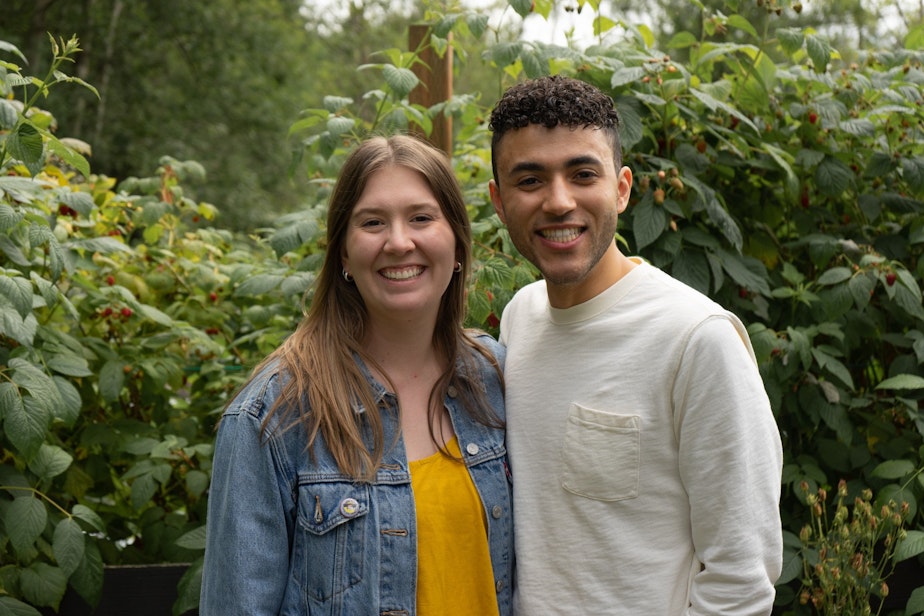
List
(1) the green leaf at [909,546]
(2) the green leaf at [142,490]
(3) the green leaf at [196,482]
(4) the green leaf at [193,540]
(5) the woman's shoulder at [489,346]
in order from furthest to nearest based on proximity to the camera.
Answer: (3) the green leaf at [196,482] → (2) the green leaf at [142,490] → (4) the green leaf at [193,540] → (1) the green leaf at [909,546] → (5) the woman's shoulder at [489,346]

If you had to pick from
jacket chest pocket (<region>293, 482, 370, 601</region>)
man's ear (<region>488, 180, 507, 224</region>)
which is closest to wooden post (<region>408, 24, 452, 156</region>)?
man's ear (<region>488, 180, 507, 224</region>)

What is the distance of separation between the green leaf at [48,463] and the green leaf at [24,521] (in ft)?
0.25

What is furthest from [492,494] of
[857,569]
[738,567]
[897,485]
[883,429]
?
[883,429]

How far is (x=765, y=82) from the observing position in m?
2.92

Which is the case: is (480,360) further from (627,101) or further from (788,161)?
(788,161)

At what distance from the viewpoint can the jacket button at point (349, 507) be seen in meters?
1.79

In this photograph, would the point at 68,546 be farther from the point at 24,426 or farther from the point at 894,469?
the point at 894,469

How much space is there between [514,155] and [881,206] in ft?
5.18

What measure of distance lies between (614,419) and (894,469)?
3.76ft

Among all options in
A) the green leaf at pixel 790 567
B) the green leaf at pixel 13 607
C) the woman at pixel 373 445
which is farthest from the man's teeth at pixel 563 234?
the green leaf at pixel 13 607

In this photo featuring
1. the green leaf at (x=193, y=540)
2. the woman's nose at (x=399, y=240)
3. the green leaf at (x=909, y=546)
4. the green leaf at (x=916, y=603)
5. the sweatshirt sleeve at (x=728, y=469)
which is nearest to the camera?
the sweatshirt sleeve at (x=728, y=469)

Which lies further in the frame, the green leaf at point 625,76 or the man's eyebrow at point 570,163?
the green leaf at point 625,76

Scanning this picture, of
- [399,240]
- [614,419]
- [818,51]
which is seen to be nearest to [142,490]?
[399,240]

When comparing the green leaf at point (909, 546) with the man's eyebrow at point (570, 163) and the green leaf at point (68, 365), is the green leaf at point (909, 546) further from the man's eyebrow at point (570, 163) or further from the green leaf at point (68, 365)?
the green leaf at point (68, 365)
